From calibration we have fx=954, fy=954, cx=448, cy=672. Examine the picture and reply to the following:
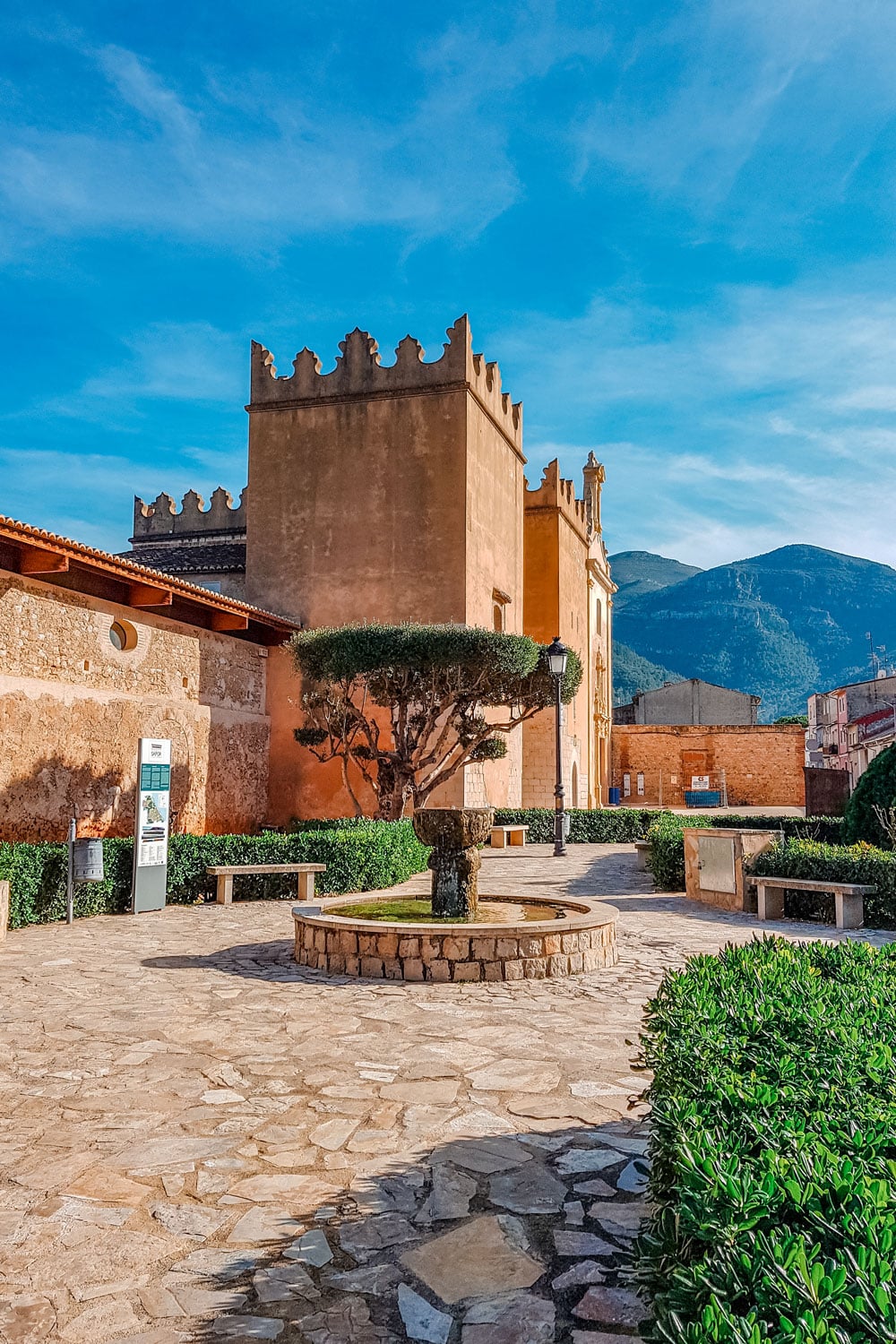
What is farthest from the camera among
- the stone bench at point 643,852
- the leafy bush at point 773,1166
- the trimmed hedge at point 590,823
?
the trimmed hedge at point 590,823

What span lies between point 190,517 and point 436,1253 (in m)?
27.5

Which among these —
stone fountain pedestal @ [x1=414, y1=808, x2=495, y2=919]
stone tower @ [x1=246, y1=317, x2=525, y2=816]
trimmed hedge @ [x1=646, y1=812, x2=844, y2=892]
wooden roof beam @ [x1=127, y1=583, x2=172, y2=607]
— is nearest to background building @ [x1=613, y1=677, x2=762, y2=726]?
stone tower @ [x1=246, y1=317, x2=525, y2=816]

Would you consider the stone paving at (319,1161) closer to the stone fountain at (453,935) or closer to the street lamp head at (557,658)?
the stone fountain at (453,935)

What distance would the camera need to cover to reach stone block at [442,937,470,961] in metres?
7.64

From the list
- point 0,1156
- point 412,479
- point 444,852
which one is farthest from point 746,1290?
point 412,479

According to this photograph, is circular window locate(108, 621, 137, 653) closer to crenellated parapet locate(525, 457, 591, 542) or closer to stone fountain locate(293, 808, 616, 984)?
stone fountain locate(293, 808, 616, 984)

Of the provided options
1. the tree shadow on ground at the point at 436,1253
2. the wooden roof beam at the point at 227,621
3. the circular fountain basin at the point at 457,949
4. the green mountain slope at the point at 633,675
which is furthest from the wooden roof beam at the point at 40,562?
the green mountain slope at the point at 633,675

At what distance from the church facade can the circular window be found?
15.7ft

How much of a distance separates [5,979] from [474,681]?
1136cm

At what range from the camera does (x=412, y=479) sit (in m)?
22.0

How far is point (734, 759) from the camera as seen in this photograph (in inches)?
1631

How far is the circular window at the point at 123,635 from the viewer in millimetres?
15898

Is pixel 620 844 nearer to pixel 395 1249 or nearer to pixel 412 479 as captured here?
pixel 412 479

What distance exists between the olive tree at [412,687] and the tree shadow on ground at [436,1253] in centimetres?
1341
